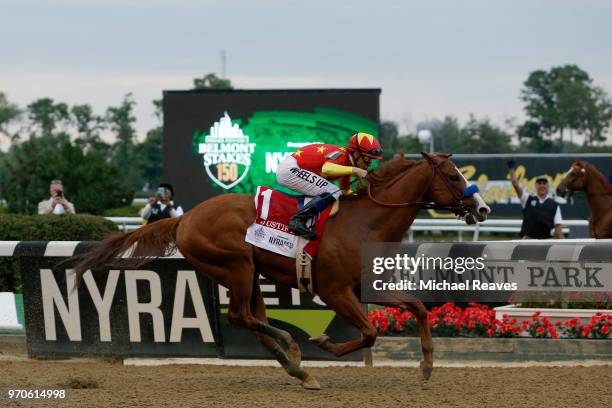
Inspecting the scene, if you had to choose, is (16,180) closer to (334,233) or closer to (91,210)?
(91,210)

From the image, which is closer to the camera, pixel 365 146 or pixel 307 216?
pixel 307 216

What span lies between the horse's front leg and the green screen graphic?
363 inches

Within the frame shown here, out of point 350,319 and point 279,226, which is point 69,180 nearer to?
point 279,226

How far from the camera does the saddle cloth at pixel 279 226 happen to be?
24.4 feet

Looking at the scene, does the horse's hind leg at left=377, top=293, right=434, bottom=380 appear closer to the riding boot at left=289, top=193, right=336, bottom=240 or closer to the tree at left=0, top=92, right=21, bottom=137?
the riding boot at left=289, top=193, right=336, bottom=240

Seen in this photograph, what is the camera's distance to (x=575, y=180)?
43.1 ft

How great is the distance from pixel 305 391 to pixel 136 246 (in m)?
1.89

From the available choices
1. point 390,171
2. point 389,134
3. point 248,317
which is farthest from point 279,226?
point 389,134

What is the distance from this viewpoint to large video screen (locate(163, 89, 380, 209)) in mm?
16781

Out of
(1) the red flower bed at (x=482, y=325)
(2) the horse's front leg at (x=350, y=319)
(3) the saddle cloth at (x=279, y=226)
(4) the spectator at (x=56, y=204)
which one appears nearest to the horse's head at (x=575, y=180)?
(1) the red flower bed at (x=482, y=325)

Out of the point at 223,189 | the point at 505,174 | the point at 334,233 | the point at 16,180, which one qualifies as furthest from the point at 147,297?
the point at 16,180

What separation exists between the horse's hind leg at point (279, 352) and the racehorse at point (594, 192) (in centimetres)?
594

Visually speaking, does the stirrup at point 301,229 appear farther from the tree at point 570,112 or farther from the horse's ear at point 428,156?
the tree at point 570,112

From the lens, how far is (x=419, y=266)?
8.71 m
